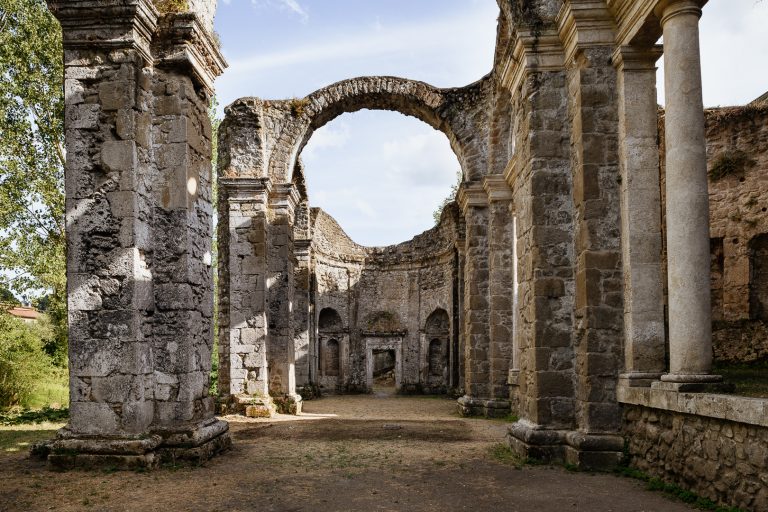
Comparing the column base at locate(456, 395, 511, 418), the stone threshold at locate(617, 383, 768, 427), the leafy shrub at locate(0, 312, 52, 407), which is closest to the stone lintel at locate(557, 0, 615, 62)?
the stone threshold at locate(617, 383, 768, 427)

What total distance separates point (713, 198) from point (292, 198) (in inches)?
385

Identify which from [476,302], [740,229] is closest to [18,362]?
[476,302]

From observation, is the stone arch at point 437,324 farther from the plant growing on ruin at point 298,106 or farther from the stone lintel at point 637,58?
the stone lintel at point 637,58

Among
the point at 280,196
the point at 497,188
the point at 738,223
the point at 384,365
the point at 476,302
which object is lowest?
the point at 384,365

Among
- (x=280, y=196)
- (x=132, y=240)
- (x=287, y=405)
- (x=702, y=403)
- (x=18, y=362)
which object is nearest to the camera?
(x=702, y=403)

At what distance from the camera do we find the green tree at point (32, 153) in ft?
52.4

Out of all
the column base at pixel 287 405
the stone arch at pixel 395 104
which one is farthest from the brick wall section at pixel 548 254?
the column base at pixel 287 405

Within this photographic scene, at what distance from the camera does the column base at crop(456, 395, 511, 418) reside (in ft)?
43.0

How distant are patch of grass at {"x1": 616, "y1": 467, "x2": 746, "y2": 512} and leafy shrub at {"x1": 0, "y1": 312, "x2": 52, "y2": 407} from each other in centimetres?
1172

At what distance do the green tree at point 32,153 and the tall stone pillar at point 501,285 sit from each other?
1100 cm

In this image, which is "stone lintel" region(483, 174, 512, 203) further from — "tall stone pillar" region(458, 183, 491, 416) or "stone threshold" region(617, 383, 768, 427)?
"stone threshold" region(617, 383, 768, 427)

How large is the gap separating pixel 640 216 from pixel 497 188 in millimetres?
6663

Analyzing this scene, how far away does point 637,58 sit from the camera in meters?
6.70

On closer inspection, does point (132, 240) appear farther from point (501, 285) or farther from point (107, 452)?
point (501, 285)
